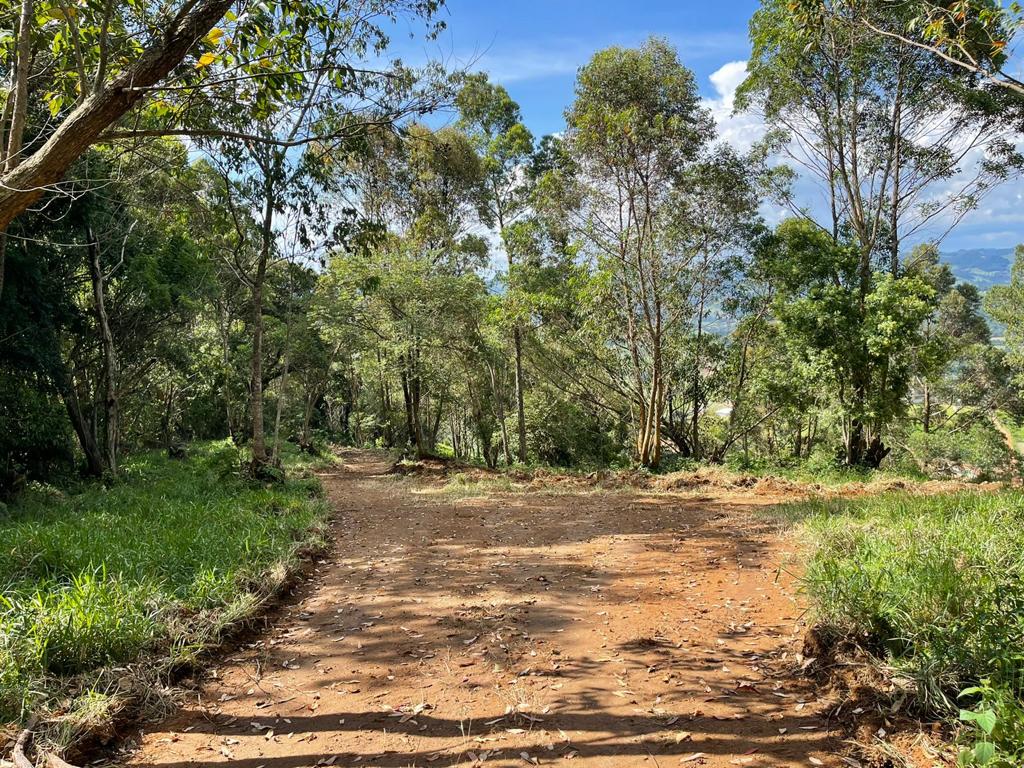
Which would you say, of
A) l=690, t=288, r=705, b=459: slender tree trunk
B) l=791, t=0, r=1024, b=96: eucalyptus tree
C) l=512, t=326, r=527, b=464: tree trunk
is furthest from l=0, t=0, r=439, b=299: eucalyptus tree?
l=690, t=288, r=705, b=459: slender tree trunk

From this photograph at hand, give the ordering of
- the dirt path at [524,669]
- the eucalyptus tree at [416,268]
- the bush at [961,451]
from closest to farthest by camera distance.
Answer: the dirt path at [524,669], the bush at [961,451], the eucalyptus tree at [416,268]

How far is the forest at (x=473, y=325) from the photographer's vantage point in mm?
3564

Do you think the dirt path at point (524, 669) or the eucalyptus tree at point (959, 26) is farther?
the eucalyptus tree at point (959, 26)

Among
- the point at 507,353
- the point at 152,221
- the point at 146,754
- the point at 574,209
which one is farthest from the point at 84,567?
the point at 507,353

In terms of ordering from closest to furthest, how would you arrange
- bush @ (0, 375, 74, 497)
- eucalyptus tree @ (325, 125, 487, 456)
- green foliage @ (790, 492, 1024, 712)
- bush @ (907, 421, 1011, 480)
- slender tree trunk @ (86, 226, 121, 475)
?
green foliage @ (790, 492, 1024, 712) → bush @ (0, 375, 74, 497) → slender tree trunk @ (86, 226, 121, 475) → bush @ (907, 421, 1011, 480) → eucalyptus tree @ (325, 125, 487, 456)

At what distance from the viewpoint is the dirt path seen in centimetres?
309

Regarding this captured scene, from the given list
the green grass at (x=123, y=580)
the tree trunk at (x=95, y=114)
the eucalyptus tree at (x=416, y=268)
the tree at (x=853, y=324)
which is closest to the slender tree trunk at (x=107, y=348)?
the green grass at (x=123, y=580)

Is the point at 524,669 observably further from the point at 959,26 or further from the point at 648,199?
the point at 648,199

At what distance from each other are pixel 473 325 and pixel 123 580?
14.7 metres

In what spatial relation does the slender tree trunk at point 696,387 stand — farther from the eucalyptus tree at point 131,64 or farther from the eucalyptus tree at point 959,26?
the eucalyptus tree at point 131,64

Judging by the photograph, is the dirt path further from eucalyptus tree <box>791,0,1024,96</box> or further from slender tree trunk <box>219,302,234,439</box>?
slender tree trunk <box>219,302,234,439</box>

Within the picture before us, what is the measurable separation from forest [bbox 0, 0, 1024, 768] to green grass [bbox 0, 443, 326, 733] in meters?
0.03

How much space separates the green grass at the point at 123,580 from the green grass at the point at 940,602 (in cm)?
451

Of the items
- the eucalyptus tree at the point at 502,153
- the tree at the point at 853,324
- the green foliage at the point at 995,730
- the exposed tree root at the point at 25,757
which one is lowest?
the exposed tree root at the point at 25,757
